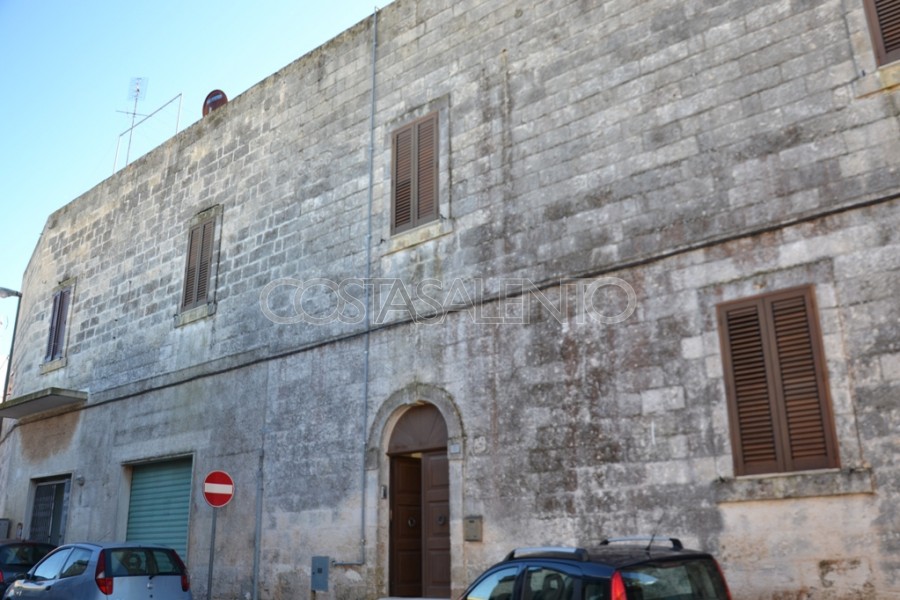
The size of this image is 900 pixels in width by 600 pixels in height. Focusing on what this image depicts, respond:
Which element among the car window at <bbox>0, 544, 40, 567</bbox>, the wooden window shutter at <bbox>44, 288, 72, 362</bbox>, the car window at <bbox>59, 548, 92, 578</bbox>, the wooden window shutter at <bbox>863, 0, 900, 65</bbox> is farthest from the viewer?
the wooden window shutter at <bbox>44, 288, 72, 362</bbox>

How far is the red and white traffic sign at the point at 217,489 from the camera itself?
11039mm

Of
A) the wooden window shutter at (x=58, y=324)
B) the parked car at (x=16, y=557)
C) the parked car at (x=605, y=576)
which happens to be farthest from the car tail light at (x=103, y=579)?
the wooden window shutter at (x=58, y=324)

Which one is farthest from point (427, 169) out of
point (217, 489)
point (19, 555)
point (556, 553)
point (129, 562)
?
point (19, 555)

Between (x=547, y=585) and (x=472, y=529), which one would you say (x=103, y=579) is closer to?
(x=472, y=529)

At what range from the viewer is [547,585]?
18.6 ft

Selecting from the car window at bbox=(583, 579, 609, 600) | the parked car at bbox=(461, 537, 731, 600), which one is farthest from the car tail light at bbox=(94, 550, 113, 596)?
the car window at bbox=(583, 579, 609, 600)

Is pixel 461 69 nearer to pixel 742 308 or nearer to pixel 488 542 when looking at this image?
pixel 742 308

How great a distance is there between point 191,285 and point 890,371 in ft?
40.0

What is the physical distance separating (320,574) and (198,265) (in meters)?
6.75

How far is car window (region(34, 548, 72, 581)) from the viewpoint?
10.7 m

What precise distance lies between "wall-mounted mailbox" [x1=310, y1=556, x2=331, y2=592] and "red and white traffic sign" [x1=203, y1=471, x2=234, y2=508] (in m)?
1.56

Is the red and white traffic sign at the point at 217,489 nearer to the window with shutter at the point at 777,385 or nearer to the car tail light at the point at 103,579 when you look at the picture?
the car tail light at the point at 103,579

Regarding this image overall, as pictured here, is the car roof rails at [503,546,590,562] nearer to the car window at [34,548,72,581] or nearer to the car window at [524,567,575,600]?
the car window at [524,567,575,600]

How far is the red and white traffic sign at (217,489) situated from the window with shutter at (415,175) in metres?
4.17
